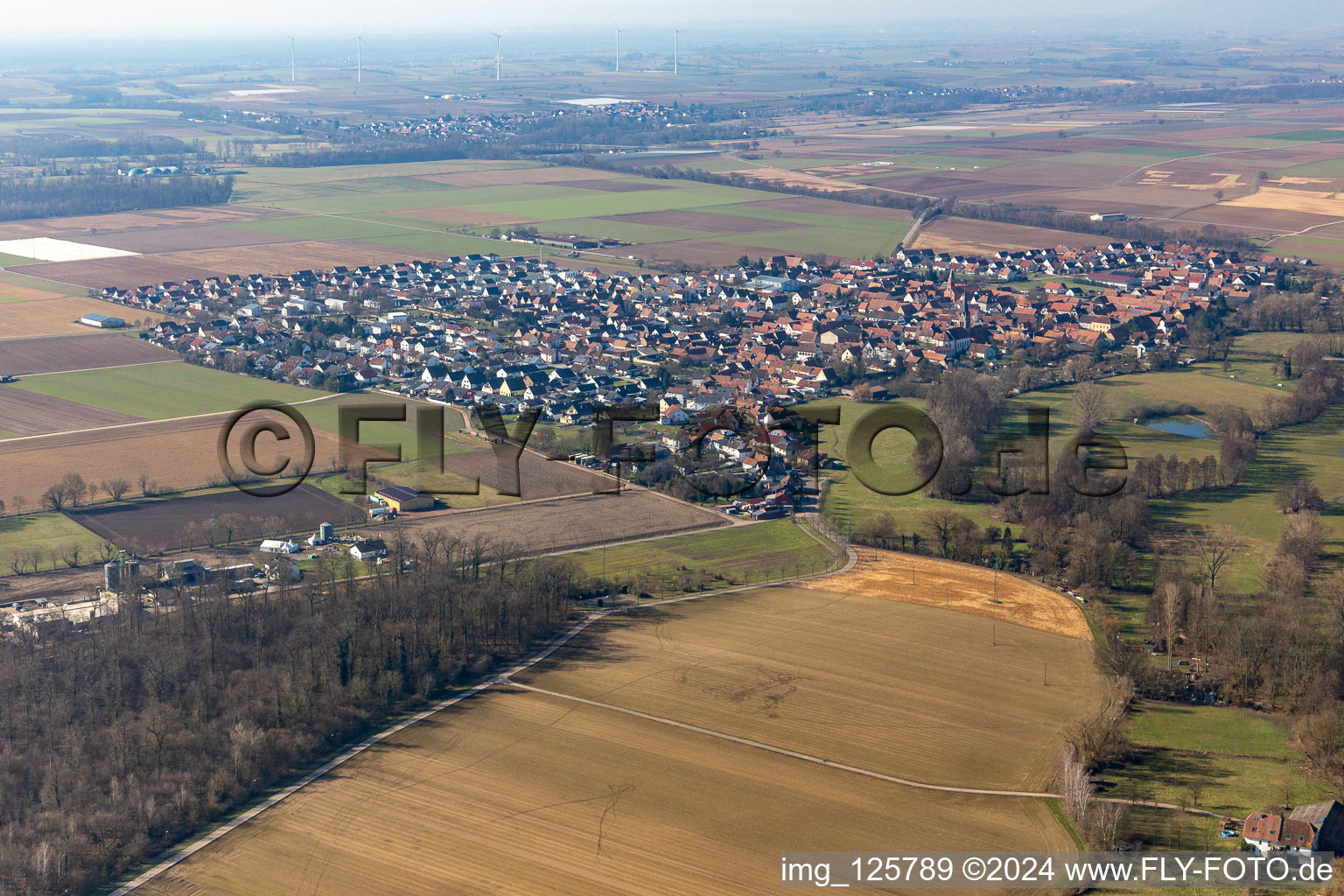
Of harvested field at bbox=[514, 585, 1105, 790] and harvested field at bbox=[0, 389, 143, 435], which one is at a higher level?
harvested field at bbox=[0, 389, 143, 435]

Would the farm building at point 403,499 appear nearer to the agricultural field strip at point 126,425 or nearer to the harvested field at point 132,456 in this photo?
the harvested field at point 132,456

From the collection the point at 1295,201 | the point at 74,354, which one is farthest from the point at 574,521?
the point at 1295,201

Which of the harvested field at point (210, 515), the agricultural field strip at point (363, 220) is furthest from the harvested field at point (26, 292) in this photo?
the harvested field at point (210, 515)

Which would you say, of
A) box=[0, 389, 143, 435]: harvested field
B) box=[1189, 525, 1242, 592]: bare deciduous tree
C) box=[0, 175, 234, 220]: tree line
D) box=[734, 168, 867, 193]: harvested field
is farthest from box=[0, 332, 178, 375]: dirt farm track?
box=[734, 168, 867, 193]: harvested field

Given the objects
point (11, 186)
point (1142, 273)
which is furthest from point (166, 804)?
point (11, 186)

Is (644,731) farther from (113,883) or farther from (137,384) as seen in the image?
(137,384)

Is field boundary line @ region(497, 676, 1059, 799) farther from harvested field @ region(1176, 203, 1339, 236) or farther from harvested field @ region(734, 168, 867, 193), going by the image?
harvested field @ region(734, 168, 867, 193)
